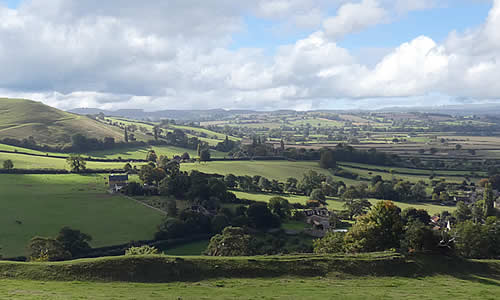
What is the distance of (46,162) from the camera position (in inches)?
4653

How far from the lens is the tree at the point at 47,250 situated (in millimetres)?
44469

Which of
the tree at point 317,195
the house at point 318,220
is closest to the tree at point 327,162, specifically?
the tree at point 317,195

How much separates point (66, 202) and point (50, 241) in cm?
3180

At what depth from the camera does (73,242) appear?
2078 inches

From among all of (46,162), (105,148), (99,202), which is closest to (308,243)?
(99,202)

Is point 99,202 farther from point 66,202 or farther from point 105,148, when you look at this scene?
point 105,148

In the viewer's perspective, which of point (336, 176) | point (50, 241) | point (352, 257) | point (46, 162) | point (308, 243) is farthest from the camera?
point (336, 176)

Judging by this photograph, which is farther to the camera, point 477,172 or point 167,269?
point 477,172

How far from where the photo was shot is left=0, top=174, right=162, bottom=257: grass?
5947 centimetres

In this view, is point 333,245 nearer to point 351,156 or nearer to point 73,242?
point 73,242

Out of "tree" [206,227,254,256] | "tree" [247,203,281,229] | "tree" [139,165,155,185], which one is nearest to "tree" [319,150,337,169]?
"tree" [139,165,155,185]

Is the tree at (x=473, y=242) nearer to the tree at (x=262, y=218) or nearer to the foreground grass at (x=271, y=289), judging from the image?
the foreground grass at (x=271, y=289)

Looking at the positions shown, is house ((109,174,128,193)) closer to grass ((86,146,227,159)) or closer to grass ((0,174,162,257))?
grass ((0,174,162,257))

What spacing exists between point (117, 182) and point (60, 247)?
49.5 metres
